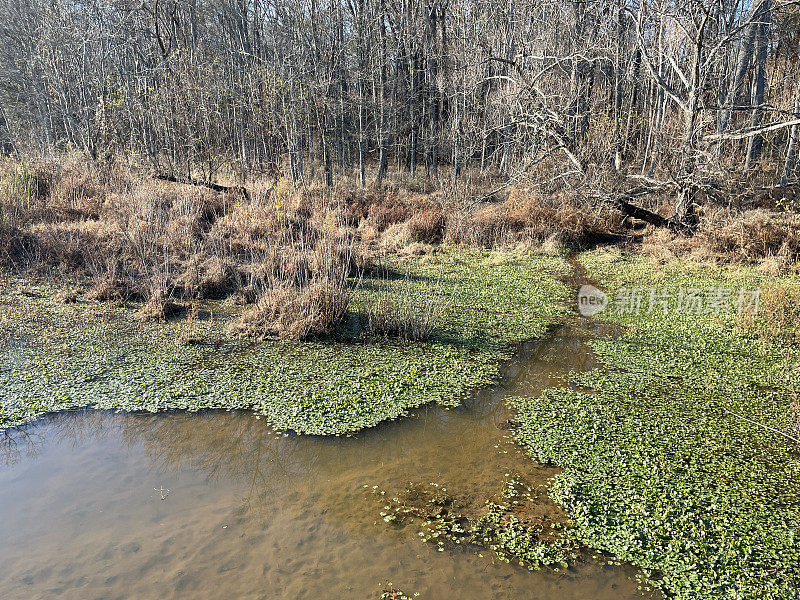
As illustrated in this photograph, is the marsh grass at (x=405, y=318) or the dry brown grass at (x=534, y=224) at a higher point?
the dry brown grass at (x=534, y=224)

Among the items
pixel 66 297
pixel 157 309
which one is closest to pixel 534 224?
pixel 157 309

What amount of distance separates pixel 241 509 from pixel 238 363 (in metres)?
2.52

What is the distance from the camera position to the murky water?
3418 mm

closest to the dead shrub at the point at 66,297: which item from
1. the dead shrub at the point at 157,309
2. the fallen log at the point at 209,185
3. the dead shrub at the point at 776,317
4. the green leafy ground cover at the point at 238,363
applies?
the green leafy ground cover at the point at 238,363

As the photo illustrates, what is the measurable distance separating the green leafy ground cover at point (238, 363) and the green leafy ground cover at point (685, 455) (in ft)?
3.88

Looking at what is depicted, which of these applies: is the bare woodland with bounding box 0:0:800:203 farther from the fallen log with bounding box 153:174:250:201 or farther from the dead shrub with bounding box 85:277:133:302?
the dead shrub with bounding box 85:277:133:302

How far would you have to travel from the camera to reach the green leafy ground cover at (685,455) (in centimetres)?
356

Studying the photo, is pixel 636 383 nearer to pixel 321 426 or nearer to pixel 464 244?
pixel 321 426

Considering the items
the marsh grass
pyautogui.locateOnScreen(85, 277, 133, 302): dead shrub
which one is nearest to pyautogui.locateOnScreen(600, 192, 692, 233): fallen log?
the marsh grass

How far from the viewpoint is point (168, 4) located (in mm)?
Result: 20062

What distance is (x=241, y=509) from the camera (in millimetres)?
4078

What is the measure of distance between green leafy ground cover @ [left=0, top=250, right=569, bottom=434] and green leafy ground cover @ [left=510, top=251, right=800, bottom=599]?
118cm

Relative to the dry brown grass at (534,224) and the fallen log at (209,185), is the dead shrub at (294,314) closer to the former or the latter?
the dry brown grass at (534,224)

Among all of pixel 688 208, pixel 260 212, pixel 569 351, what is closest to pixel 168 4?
pixel 260 212
